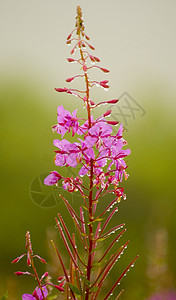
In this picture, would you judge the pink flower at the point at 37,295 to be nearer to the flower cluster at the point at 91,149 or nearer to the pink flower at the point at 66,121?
the flower cluster at the point at 91,149

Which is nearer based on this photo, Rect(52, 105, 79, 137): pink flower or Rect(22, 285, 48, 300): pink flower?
Rect(52, 105, 79, 137): pink flower

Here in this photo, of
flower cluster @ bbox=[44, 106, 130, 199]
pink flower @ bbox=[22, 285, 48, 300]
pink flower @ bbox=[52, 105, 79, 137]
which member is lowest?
pink flower @ bbox=[22, 285, 48, 300]

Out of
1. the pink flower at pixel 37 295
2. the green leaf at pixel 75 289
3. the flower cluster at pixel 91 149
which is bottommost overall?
the pink flower at pixel 37 295

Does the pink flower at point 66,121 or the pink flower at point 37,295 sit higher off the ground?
the pink flower at point 66,121

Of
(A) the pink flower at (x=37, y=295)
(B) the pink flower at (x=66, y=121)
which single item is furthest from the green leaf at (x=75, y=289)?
(B) the pink flower at (x=66, y=121)

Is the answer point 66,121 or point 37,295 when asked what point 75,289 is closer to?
point 37,295

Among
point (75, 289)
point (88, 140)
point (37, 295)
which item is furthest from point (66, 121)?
point (37, 295)

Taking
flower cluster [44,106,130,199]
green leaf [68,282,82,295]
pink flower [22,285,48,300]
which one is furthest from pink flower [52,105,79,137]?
pink flower [22,285,48,300]

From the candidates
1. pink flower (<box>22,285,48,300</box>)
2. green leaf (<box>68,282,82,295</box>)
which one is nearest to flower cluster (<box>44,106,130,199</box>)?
green leaf (<box>68,282,82,295</box>)

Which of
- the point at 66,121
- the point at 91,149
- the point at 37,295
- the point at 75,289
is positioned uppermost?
the point at 66,121

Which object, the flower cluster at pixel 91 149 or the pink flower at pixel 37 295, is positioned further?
the pink flower at pixel 37 295

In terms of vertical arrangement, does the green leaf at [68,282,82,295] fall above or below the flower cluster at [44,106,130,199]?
below

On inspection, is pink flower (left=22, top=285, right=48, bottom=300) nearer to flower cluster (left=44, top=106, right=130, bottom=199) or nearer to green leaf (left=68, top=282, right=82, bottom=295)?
green leaf (left=68, top=282, right=82, bottom=295)

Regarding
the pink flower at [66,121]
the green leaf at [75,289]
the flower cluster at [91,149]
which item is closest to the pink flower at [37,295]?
the green leaf at [75,289]
